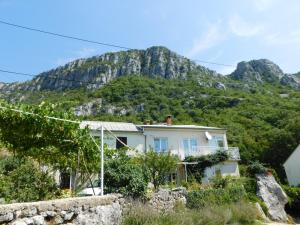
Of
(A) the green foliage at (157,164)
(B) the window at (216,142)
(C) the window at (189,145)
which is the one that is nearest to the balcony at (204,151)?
(C) the window at (189,145)

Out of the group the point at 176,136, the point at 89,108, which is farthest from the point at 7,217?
the point at 89,108

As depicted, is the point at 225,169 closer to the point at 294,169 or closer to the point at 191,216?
the point at 294,169

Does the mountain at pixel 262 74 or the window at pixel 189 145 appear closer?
the window at pixel 189 145

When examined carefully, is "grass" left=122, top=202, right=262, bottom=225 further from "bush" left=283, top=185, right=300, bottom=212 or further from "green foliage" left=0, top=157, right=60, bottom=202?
"bush" left=283, top=185, right=300, bottom=212

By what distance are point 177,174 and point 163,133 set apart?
13.8 feet

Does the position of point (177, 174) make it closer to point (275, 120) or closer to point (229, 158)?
point (229, 158)

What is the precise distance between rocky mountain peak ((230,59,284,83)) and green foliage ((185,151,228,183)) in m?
57.3

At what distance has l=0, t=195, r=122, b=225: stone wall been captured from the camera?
5.86 meters

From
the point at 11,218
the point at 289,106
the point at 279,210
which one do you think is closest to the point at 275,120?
the point at 289,106

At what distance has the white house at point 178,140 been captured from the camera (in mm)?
30234

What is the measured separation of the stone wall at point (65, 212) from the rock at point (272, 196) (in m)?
16.9

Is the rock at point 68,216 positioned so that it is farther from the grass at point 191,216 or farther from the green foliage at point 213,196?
the green foliage at point 213,196

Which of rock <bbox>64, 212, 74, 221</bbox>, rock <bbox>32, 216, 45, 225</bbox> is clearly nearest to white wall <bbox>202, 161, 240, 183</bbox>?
rock <bbox>64, 212, 74, 221</bbox>

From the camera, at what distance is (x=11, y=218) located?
5.78 m
